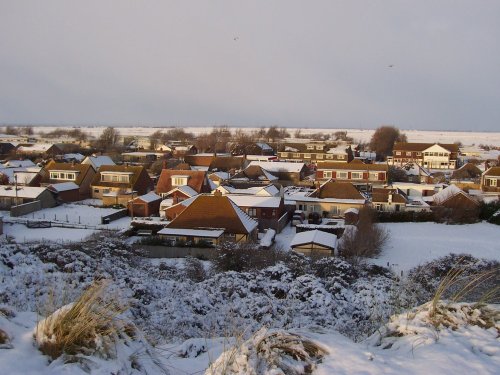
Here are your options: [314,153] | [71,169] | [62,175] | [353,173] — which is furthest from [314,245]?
[314,153]

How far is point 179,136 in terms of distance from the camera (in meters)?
114

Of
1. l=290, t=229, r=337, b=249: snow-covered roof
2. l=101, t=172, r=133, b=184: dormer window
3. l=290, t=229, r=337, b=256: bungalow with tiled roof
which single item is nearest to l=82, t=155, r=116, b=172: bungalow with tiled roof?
l=101, t=172, r=133, b=184: dormer window

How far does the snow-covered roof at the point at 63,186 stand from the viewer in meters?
33.6

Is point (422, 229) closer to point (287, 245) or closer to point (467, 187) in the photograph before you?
point (287, 245)

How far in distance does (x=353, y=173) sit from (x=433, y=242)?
67.1 feet

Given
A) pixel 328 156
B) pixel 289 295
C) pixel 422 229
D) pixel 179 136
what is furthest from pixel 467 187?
pixel 179 136

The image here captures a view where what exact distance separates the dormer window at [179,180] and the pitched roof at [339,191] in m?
9.97

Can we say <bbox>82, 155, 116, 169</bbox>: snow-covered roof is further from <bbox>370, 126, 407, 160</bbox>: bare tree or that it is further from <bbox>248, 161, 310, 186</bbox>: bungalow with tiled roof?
<bbox>370, 126, 407, 160</bbox>: bare tree

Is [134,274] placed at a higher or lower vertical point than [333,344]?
lower

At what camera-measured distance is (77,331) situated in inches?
133

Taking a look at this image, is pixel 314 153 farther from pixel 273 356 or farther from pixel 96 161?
pixel 273 356

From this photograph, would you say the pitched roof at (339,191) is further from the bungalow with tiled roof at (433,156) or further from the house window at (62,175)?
the bungalow with tiled roof at (433,156)

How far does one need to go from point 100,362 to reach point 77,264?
393 inches

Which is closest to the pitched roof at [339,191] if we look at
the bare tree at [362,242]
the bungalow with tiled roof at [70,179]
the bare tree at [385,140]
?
the bare tree at [362,242]
